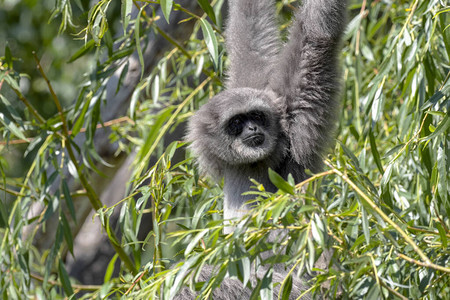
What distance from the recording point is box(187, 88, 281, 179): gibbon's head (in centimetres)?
335

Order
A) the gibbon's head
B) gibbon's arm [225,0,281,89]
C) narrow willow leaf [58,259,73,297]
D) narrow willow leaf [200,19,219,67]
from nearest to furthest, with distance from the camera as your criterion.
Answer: narrow willow leaf [200,19,219,67] < narrow willow leaf [58,259,73,297] < the gibbon's head < gibbon's arm [225,0,281,89]

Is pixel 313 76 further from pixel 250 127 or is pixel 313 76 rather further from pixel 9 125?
pixel 9 125

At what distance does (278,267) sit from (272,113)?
845mm

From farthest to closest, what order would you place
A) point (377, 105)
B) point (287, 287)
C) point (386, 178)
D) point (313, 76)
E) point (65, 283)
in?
point (65, 283)
point (313, 76)
point (377, 105)
point (386, 178)
point (287, 287)

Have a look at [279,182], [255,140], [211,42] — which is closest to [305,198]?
[279,182]

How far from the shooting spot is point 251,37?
379 cm

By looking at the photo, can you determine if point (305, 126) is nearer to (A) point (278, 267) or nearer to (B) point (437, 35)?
(A) point (278, 267)

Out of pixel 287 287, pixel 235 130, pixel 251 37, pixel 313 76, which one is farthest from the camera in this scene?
pixel 251 37

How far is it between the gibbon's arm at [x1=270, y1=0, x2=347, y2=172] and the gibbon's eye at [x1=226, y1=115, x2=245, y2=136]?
353 mm

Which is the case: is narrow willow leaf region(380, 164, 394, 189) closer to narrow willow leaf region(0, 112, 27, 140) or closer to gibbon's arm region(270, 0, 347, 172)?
gibbon's arm region(270, 0, 347, 172)

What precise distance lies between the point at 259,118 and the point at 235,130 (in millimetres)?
229

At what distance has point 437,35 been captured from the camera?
351cm

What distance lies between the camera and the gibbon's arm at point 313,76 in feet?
9.98

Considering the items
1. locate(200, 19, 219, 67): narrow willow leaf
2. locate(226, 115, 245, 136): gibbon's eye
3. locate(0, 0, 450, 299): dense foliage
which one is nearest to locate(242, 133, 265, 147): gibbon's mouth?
locate(226, 115, 245, 136): gibbon's eye
